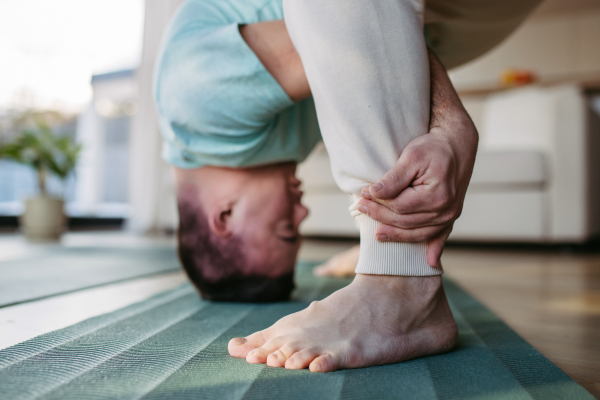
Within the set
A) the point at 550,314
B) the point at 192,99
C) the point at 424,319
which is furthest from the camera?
the point at 550,314

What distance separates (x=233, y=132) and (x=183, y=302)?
0.38 meters

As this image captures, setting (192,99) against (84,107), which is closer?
(192,99)

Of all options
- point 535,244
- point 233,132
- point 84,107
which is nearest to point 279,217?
point 233,132

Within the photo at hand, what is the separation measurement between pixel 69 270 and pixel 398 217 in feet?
3.86

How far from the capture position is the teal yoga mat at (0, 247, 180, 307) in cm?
101

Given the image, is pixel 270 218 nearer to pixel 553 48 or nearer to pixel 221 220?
pixel 221 220

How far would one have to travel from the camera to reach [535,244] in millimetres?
2596

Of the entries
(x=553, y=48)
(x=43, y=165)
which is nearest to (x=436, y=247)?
(x=43, y=165)

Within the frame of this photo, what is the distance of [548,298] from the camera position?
40.5 inches

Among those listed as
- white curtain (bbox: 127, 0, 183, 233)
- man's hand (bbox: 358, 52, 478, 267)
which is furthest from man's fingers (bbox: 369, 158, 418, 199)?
white curtain (bbox: 127, 0, 183, 233)

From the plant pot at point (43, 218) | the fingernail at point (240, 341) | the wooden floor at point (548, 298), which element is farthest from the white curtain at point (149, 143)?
the fingernail at point (240, 341)

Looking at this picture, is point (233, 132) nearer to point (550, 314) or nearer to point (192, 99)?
point (192, 99)

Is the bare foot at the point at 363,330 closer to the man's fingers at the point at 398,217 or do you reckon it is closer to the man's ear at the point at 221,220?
the man's fingers at the point at 398,217

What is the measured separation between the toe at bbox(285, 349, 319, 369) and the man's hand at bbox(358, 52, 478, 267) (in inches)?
5.9
